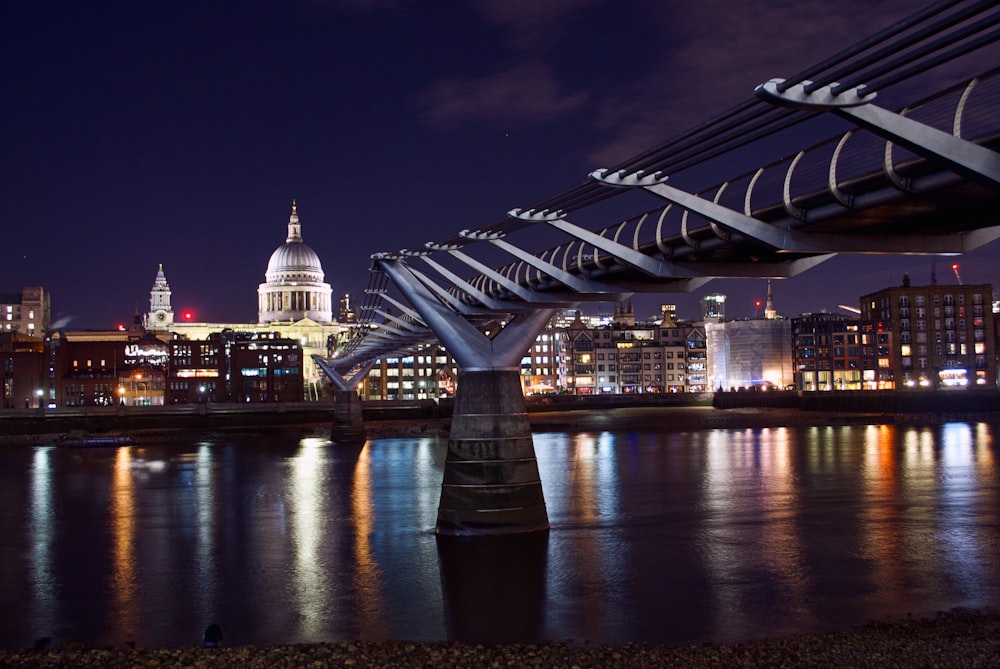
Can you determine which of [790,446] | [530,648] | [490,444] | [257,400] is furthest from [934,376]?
[530,648]

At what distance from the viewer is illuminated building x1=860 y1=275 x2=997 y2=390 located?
138 meters

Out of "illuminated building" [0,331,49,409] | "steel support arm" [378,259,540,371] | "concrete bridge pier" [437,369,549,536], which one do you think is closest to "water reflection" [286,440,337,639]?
"concrete bridge pier" [437,369,549,536]

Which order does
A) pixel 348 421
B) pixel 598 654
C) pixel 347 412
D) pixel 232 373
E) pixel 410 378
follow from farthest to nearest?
1. pixel 410 378
2. pixel 232 373
3. pixel 347 412
4. pixel 348 421
5. pixel 598 654

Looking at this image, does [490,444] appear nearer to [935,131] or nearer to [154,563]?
[154,563]

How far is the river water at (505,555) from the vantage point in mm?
21688

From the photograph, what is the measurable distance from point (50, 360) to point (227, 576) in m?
116

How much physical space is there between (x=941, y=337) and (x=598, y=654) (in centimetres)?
13457

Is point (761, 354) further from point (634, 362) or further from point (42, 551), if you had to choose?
point (42, 551)

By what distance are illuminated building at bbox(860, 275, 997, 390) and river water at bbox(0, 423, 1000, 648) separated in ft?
287

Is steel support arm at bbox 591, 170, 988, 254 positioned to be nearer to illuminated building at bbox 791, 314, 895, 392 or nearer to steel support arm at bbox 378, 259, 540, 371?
steel support arm at bbox 378, 259, 540, 371

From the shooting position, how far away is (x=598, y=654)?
17.8m

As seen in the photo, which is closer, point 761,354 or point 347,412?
point 347,412

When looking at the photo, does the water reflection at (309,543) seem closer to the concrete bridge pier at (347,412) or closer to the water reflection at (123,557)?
the water reflection at (123,557)

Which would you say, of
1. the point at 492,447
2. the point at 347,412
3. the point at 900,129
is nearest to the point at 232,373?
the point at 347,412
